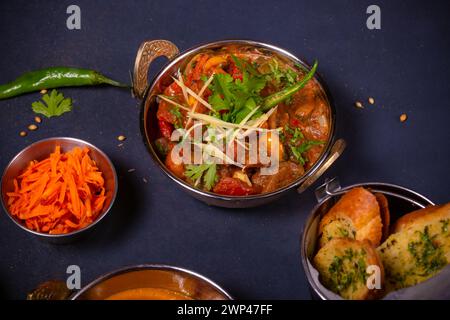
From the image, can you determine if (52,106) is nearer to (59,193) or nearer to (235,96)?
(59,193)

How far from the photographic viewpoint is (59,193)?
289 centimetres

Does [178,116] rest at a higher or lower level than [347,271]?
higher

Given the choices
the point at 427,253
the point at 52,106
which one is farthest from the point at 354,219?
the point at 52,106

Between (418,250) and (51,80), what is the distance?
2.13 m

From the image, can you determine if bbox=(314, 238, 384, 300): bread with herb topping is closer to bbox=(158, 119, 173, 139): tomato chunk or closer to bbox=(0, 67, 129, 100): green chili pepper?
bbox=(158, 119, 173, 139): tomato chunk

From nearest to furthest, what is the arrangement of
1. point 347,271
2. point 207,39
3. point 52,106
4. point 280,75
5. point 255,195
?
point 347,271 < point 255,195 < point 280,75 < point 52,106 < point 207,39

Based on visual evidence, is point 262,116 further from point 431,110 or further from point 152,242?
point 431,110

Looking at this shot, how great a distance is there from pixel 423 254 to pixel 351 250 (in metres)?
0.31

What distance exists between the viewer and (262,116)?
297 centimetres

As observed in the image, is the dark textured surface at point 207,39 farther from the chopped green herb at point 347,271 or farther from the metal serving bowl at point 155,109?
the chopped green herb at point 347,271

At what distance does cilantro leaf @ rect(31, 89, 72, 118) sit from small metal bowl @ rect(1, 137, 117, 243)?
1.26 feet

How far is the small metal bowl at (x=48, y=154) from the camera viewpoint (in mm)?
2883

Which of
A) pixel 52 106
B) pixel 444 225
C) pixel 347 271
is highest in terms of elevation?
pixel 52 106

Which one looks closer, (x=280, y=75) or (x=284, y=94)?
(x=284, y=94)
